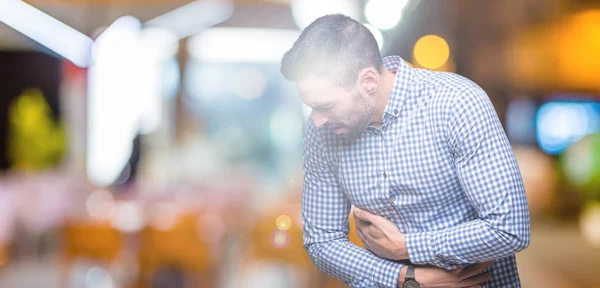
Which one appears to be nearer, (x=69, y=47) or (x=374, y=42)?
(x=374, y=42)

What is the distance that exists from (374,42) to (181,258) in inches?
146

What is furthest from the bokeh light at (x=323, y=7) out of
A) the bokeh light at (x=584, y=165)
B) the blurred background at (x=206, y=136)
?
the bokeh light at (x=584, y=165)

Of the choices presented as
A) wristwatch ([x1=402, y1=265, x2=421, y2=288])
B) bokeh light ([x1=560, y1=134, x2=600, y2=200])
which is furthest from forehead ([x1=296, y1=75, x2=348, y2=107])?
bokeh light ([x1=560, y1=134, x2=600, y2=200])

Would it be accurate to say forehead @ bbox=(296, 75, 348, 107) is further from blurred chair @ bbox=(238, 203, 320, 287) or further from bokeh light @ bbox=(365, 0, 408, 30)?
blurred chair @ bbox=(238, 203, 320, 287)

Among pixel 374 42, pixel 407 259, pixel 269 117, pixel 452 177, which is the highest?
pixel 269 117

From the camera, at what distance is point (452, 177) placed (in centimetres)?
Answer: 121

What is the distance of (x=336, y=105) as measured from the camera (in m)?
1.16

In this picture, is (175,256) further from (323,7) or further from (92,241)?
(323,7)

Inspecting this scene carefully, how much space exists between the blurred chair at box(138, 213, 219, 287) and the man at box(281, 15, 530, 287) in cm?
335

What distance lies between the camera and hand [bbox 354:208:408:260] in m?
1.28

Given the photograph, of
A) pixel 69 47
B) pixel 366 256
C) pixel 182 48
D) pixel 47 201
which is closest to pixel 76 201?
pixel 47 201

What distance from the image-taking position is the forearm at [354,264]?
133 centimetres

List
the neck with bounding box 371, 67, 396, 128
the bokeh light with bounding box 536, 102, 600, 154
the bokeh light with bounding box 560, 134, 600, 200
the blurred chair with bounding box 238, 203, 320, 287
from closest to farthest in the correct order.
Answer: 1. the neck with bounding box 371, 67, 396, 128
2. the blurred chair with bounding box 238, 203, 320, 287
3. the bokeh light with bounding box 536, 102, 600, 154
4. the bokeh light with bounding box 560, 134, 600, 200

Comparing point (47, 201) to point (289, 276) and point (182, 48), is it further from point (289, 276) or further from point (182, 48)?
point (289, 276)
